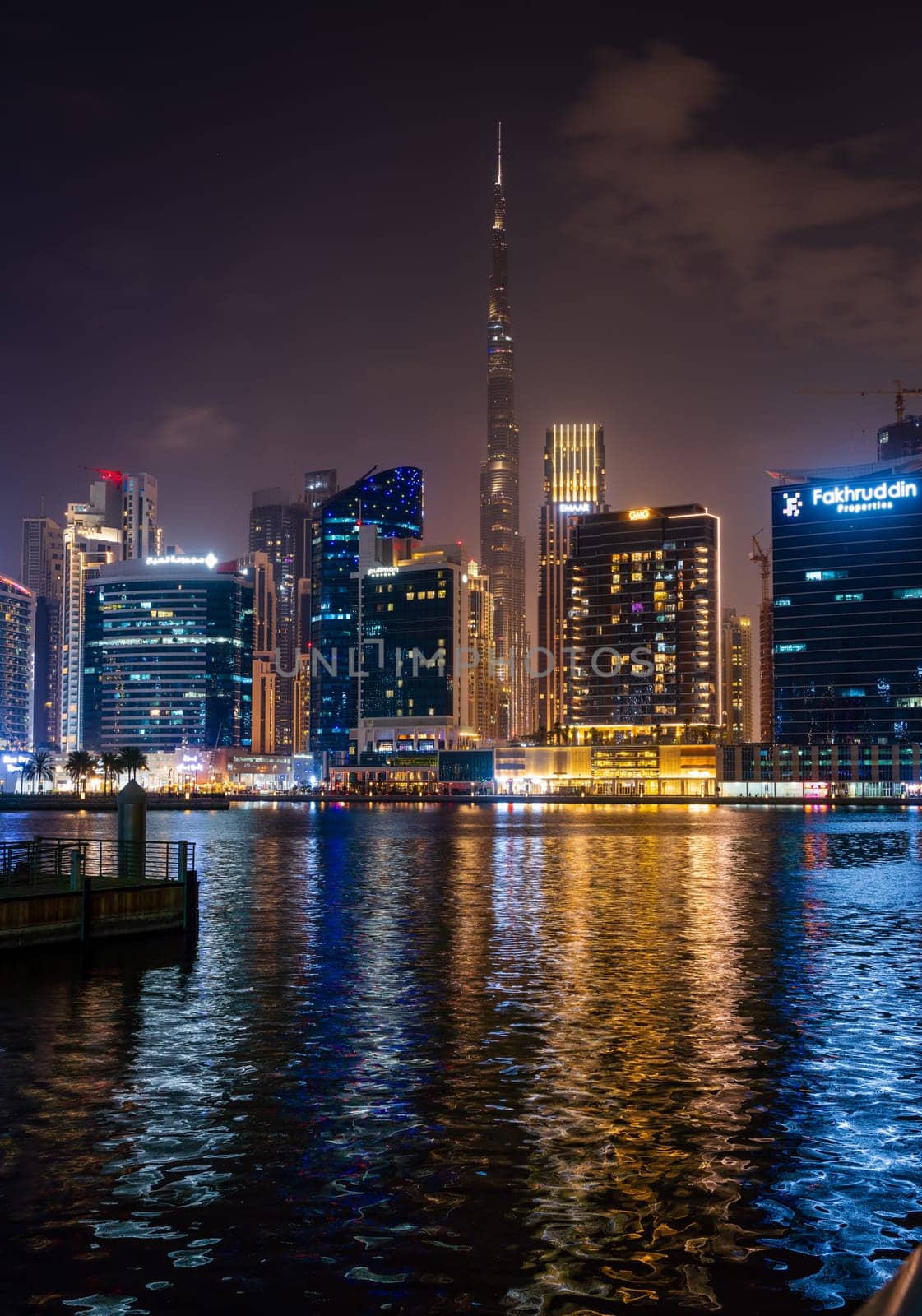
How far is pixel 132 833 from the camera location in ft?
194

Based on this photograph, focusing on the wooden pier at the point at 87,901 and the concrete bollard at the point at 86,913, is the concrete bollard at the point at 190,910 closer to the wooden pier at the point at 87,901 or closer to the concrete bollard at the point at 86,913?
the wooden pier at the point at 87,901

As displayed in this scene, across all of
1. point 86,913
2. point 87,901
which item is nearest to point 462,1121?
point 87,901

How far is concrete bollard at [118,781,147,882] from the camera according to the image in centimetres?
5781

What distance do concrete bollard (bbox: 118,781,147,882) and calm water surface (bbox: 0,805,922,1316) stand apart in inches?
196

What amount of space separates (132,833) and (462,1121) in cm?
3679

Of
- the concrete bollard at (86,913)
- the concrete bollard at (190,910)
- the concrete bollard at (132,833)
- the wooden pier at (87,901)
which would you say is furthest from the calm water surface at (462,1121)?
the concrete bollard at (132,833)

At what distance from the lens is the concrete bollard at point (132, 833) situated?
57.8m

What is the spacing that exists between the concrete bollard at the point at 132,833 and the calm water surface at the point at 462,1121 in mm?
4975

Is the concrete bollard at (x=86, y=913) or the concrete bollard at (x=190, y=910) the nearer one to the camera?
the concrete bollard at (x=86, y=913)

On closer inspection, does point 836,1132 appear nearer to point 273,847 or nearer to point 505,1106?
point 505,1106

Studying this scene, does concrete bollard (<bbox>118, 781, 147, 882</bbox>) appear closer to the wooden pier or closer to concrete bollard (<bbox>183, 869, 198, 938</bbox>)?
the wooden pier

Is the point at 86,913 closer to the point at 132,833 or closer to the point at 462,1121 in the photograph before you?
the point at 132,833

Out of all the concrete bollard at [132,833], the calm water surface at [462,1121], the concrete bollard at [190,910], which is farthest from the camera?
the concrete bollard at [132,833]

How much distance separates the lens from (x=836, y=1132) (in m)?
25.1
